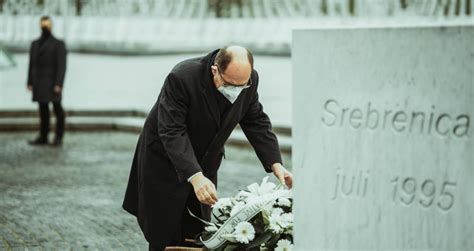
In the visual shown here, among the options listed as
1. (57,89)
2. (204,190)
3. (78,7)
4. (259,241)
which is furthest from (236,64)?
(78,7)

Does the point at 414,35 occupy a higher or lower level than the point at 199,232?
higher

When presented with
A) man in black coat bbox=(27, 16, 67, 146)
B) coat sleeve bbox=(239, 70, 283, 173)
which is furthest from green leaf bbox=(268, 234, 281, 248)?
man in black coat bbox=(27, 16, 67, 146)

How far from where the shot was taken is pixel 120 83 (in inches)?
828

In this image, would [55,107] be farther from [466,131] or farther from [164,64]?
[466,131]

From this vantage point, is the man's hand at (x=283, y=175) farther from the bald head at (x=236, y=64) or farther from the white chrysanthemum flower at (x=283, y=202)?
the bald head at (x=236, y=64)

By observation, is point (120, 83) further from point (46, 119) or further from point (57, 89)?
point (57, 89)

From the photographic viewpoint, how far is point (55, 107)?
46.6ft

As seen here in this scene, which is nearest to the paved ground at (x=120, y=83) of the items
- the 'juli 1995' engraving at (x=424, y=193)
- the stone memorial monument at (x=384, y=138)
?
the stone memorial monument at (x=384, y=138)

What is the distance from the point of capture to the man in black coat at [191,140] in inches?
197

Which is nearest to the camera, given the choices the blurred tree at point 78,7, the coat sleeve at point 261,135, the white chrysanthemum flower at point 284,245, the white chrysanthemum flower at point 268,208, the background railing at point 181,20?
the white chrysanthemum flower at point 284,245

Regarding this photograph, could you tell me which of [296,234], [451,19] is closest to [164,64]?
[451,19]

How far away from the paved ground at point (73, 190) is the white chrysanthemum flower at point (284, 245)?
2.32 meters

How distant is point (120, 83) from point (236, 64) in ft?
53.5

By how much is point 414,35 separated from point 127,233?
4.64 meters
